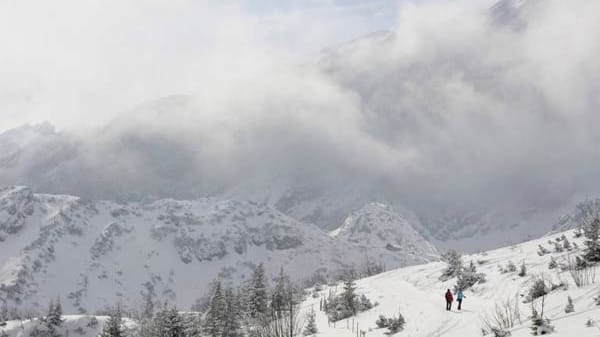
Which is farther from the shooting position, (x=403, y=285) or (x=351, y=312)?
(x=403, y=285)

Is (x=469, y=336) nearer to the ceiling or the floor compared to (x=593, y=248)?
nearer to the floor

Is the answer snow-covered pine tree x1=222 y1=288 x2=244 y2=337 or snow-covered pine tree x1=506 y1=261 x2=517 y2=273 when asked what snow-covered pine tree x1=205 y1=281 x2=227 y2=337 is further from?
snow-covered pine tree x1=506 y1=261 x2=517 y2=273

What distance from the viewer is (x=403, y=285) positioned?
230 feet

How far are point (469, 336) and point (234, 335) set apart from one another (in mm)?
52628

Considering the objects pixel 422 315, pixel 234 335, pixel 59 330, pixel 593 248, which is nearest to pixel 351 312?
pixel 422 315

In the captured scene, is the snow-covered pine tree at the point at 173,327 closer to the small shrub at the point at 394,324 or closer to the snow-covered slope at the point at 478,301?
the snow-covered slope at the point at 478,301

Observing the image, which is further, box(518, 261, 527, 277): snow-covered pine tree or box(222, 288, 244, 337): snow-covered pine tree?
box(222, 288, 244, 337): snow-covered pine tree

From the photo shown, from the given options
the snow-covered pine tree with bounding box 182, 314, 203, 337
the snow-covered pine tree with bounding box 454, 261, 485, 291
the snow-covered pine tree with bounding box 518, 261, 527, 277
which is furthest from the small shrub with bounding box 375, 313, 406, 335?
the snow-covered pine tree with bounding box 182, 314, 203, 337

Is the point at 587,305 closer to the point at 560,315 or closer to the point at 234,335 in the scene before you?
the point at 560,315

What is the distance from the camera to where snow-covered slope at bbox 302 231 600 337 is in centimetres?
2314

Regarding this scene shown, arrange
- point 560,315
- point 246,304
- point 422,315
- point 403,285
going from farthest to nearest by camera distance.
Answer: point 246,304 < point 403,285 < point 422,315 < point 560,315

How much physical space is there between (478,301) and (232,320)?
42858 millimetres

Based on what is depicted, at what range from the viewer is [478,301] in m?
46.5

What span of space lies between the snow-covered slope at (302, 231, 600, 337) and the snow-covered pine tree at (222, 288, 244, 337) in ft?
38.6
